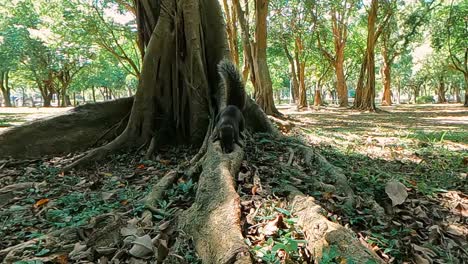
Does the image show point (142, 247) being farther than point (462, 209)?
No

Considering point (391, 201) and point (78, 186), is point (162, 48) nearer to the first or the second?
point (78, 186)

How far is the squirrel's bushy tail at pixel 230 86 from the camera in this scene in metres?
4.48

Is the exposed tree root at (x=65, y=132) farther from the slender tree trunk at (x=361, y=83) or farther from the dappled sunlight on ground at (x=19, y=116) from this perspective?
the slender tree trunk at (x=361, y=83)

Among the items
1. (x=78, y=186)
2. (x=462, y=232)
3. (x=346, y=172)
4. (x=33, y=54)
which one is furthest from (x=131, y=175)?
(x=33, y=54)

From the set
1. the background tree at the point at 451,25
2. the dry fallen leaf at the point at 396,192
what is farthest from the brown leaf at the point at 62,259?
the background tree at the point at 451,25

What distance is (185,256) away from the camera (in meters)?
1.79

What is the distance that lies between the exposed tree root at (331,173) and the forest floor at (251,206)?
3.2 inches

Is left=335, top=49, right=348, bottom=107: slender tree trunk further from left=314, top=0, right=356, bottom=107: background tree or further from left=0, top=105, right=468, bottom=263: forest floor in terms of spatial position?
left=0, top=105, right=468, bottom=263: forest floor

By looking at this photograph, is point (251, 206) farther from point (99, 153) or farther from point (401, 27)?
point (401, 27)

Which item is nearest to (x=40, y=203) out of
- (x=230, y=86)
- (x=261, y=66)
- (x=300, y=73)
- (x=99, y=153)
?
(x=99, y=153)

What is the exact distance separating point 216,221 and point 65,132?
368cm

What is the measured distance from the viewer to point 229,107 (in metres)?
4.04

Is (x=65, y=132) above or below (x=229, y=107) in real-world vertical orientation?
below

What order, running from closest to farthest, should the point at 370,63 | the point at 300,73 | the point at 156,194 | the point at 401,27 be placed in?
the point at 156,194
the point at 370,63
the point at 401,27
the point at 300,73
